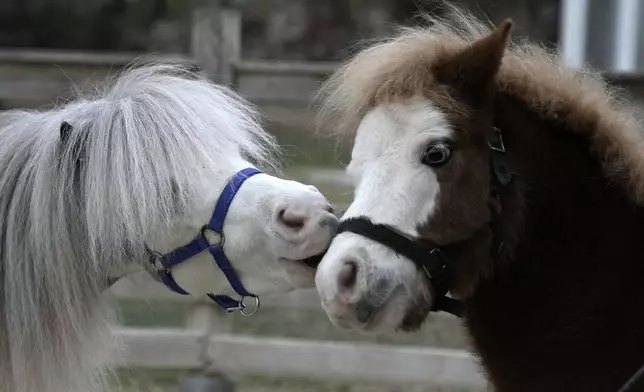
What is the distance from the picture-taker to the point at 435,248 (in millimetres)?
1751

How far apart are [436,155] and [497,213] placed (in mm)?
200

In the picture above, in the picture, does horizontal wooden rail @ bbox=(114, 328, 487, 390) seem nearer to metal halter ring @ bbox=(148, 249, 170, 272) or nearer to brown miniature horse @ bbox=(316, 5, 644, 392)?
brown miniature horse @ bbox=(316, 5, 644, 392)

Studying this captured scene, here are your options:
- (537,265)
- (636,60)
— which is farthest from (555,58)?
A: (636,60)

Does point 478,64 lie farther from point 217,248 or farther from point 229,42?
point 229,42


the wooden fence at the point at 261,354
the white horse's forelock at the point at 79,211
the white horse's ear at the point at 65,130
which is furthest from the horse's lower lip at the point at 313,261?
the wooden fence at the point at 261,354

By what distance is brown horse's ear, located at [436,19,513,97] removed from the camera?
174 centimetres

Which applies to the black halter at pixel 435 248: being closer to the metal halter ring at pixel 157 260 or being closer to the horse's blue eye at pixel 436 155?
the horse's blue eye at pixel 436 155

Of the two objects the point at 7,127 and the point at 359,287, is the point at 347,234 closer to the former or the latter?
the point at 359,287

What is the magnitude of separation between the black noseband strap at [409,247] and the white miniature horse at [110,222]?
10cm

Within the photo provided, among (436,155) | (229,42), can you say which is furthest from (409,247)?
(229,42)

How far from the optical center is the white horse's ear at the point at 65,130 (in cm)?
189

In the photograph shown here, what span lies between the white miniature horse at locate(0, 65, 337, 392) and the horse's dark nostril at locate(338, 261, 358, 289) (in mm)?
121

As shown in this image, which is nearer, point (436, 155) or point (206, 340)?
point (436, 155)

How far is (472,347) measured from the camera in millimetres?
2010
